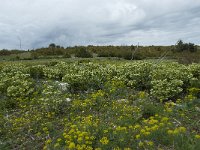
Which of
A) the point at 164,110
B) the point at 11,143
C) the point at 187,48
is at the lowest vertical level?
the point at 11,143

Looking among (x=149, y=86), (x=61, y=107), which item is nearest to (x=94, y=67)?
(x=149, y=86)

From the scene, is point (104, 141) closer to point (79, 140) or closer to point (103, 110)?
point (79, 140)

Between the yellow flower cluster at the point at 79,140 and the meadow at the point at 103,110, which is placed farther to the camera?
the meadow at the point at 103,110

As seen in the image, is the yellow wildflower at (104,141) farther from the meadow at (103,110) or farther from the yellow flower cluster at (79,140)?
the yellow flower cluster at (79,140)

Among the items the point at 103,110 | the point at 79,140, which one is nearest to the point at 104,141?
the point at 79,140

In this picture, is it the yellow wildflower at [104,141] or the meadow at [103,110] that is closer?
the yellow wildflower at [104,141]

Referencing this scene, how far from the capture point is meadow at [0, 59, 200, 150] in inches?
227

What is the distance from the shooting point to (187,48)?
Answer: 23.2 meters

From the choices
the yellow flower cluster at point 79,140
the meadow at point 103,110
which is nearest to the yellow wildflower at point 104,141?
the meadow at point 103,110

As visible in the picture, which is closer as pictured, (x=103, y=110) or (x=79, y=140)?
(x=79, y=140)

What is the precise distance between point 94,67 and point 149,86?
2.71 m

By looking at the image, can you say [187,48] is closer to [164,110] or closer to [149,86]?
[149,86]

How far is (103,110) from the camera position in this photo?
8016mm

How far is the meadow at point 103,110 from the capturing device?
5.75m
